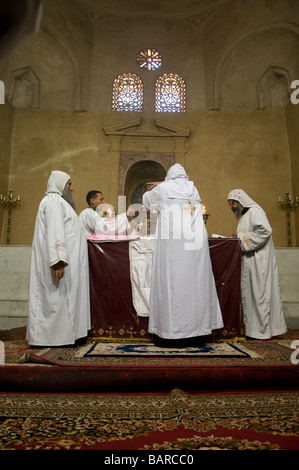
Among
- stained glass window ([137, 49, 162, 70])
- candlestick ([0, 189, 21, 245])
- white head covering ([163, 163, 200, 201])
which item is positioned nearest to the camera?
white head covering ([163, 163, 200, 201])

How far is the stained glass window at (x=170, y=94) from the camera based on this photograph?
420 inches

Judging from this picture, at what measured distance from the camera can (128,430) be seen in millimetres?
1423

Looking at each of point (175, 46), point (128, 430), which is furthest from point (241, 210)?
point (175, 46)

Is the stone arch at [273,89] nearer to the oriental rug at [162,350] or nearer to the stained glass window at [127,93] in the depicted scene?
the stained glass window at [127,93]

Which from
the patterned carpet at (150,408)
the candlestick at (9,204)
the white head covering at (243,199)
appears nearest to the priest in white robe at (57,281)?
the patterned carpet at (150,408)

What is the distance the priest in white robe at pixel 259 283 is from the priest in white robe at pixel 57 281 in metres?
1.96

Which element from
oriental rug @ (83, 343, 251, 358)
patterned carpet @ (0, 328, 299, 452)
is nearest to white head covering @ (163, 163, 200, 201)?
oriental rug @ (83, 343, 251, 358)

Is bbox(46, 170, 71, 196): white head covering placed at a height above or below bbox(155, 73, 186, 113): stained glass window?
below

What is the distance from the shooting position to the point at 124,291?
3566 mm

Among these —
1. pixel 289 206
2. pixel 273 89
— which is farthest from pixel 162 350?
pixel 273 89

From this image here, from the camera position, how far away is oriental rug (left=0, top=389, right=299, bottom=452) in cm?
129

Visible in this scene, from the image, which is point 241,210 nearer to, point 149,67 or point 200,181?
point 200,181

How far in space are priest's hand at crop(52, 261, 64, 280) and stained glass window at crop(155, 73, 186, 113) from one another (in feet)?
Result: 28.7

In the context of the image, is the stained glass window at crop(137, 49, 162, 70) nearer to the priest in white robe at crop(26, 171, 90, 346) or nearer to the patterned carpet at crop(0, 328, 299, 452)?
the priest in white robe at crop(26, 171, 90, 346)
